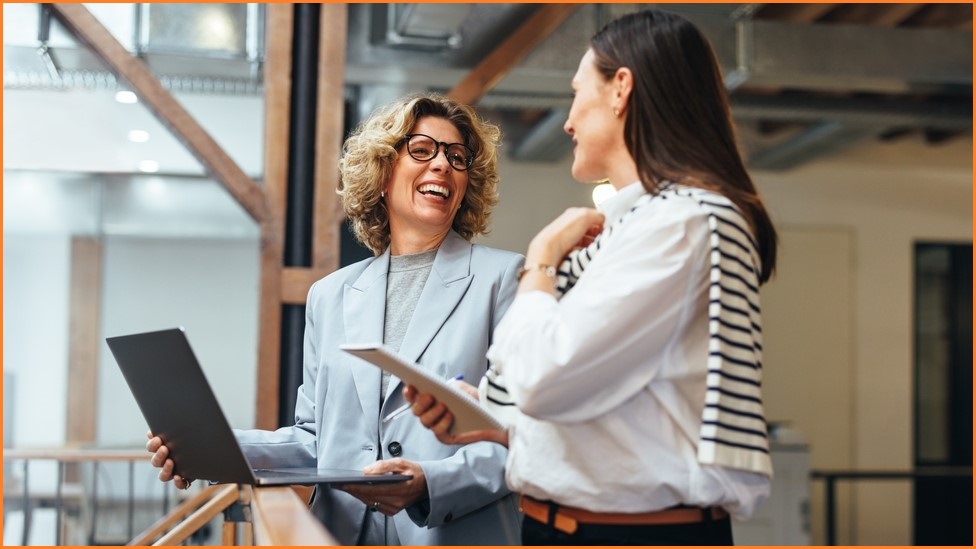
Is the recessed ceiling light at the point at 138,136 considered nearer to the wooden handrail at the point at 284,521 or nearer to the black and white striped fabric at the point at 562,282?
the wooden handrail at the point at 284,521

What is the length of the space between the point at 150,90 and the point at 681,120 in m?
3.03

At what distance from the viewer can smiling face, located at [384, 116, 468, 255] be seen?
7.27 feet

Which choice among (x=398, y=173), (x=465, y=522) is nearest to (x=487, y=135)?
(x=398, y=173)

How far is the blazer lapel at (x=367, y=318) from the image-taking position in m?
2.07

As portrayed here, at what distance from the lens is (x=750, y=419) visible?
1.40 m

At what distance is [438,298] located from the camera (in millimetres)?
2113

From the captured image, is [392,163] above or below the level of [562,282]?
above

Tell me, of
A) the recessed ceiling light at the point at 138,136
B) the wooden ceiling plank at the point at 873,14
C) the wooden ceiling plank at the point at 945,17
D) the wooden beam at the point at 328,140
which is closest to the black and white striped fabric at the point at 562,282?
the wooden beam at the point at 328,140

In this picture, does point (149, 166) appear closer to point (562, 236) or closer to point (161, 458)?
point (161, 458)

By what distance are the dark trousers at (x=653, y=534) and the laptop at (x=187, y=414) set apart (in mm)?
387

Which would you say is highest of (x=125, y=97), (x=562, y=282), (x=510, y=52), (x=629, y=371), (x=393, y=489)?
(x=510, y=52)

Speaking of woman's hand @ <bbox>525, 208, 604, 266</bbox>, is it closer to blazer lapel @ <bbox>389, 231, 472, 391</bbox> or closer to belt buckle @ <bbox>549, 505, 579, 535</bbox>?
belt buckle @ <bbox>549, 505, 579, 535</bbox>

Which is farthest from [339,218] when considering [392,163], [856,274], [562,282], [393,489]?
[856,274]

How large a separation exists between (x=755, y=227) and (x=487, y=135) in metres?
0.96
